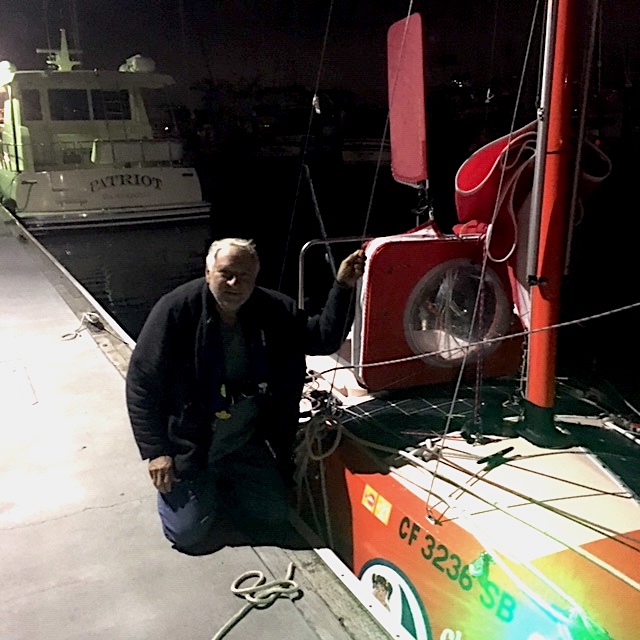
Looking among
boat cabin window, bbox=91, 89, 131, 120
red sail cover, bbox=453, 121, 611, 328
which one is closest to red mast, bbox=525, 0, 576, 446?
red sail cover, bbox=453, 121, 611, 328

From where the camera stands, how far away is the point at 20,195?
52.1 feet

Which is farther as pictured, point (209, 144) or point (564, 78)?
point (209, 144)

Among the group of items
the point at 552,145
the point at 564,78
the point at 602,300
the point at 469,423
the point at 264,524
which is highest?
the point at 564,78

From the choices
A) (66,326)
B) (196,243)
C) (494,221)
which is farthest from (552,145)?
(196,243)

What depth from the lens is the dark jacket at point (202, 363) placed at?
2861 mm

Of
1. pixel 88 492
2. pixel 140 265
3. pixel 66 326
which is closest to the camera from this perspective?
pixel 88 492

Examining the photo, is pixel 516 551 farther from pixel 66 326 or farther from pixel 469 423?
pixel 66 326

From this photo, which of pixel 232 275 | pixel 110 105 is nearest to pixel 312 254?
pixel 110 105

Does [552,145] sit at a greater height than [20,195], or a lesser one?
greater

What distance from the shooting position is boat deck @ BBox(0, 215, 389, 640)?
2.43 meters

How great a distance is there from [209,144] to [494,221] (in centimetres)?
4299

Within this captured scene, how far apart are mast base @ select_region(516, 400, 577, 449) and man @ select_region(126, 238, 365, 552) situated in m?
0.98

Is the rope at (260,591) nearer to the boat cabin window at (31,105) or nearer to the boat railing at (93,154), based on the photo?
the boat railing at (93,154)

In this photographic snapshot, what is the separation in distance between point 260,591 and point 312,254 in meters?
13.7
